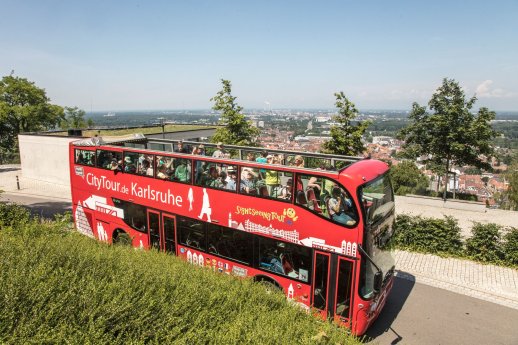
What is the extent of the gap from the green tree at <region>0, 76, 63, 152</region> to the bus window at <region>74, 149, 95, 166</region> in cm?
3304

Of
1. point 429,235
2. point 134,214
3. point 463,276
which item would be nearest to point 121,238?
point 134,214

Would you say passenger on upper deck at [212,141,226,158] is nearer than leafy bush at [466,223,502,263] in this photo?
Yes

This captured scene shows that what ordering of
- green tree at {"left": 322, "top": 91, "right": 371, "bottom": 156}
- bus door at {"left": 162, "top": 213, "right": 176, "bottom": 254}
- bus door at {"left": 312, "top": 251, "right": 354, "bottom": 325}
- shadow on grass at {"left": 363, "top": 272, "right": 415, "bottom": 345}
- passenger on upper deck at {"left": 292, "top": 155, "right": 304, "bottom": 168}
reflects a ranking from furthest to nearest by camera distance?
green tree at {"left": 322, "top": 91, "right": 371, "bottom": 156} < bus door at {"left": 162, "top": 213, "right": 176, "bottom": 254} < passenger on upper deck at {"left": 292, "top": 155, "right": 304, "bottom": 168} < shadow on grass at {"left": 363, "top": 272, "right": 415, "bottom": 345} < bus door at {"left": 312, "top": 251, "right": 354, "bottom": 325}

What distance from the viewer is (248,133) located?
2255cm

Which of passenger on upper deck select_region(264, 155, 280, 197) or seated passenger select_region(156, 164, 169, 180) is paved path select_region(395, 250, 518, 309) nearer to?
passenger on upper deck select_region(264, 155, 280, 197)

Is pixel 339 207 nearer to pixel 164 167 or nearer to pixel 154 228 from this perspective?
pixel 164 167

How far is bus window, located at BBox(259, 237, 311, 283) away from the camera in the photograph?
8352 millimetres

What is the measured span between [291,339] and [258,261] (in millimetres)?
3755

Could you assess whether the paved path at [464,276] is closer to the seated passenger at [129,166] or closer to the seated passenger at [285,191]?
the seated passenger at [285,191]

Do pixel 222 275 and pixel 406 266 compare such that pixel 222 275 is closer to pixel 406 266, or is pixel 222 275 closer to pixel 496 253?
pixel 406 266

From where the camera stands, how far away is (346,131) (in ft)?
64.9

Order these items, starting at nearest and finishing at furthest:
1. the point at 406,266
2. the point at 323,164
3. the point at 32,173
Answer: the point at 323,164 < the point at 406,266 < the point at 32,173

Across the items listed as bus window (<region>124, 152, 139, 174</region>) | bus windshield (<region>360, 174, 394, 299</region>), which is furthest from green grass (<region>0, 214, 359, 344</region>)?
bus window (<region>124, 152, 139, 174</region>)

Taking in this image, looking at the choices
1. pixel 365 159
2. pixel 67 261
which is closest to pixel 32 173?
pixel 67 261
